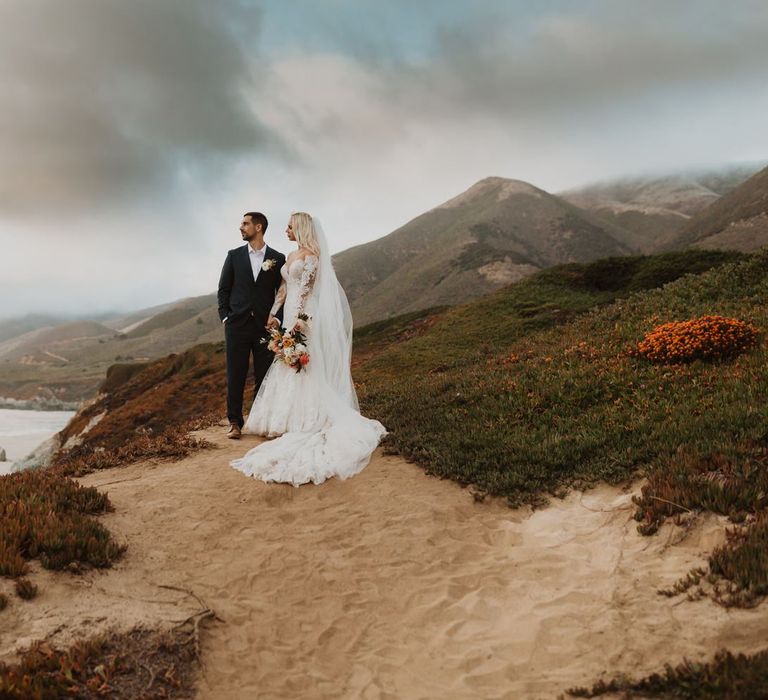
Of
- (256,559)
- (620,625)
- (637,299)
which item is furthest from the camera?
(637,299)

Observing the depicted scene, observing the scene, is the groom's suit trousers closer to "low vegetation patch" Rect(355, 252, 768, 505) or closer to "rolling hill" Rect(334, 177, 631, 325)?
"low vegetation patch" Rect(355, 252, 768, 505)

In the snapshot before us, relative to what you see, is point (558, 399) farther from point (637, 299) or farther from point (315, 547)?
point (637, 299)

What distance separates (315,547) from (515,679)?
10.3 feet

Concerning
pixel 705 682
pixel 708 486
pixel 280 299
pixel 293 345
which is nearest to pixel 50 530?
pixel 293 345

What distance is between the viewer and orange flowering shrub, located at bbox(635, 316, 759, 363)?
38.5ft

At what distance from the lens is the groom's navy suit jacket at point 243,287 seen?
34.5ft

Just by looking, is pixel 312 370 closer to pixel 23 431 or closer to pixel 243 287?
pixel 243 287

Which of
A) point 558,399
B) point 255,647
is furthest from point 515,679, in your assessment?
point 558,399

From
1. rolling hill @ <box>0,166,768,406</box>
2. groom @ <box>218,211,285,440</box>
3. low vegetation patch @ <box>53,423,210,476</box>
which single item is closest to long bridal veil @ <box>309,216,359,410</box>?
groom @ <box>218,211,285,440</box>

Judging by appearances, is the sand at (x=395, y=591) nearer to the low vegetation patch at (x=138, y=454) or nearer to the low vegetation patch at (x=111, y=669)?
the low vegetation patch at (x=111, y=669)

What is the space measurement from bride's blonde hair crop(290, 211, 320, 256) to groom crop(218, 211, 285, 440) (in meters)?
0.69

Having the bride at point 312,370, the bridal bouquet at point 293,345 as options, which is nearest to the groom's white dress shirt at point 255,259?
the bride at point 312,370

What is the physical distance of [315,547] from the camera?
668cm

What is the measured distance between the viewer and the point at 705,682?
11.8 ft
